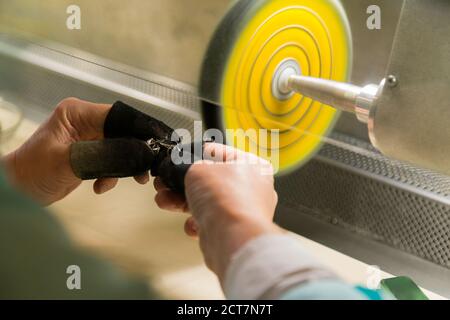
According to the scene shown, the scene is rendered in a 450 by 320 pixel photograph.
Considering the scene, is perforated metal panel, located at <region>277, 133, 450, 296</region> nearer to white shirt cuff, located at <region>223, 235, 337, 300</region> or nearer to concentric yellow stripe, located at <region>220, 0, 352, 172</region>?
concentric yellow stripe, located at <region>220, 0, 352, 172</region>

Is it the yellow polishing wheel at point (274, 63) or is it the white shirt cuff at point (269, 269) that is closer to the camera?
the white shirt cuff at point (269, 269)

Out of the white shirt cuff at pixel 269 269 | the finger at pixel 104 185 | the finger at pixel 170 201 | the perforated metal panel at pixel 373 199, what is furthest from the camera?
the perforated metal panel at pixel 373 199

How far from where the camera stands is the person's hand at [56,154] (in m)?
1.09

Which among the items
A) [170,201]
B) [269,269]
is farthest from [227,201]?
[170,201]

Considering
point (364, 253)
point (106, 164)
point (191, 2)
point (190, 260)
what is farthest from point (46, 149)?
point (364, 253)

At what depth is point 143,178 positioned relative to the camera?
1.08 metres

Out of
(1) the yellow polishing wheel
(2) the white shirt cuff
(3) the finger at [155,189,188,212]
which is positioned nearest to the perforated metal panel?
(1) the yellow polishing wheel

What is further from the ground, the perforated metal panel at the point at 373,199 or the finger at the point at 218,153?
the finger at the point at 218,153

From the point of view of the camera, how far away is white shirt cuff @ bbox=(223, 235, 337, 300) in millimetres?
612

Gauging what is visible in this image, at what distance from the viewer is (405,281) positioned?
3.36 ft

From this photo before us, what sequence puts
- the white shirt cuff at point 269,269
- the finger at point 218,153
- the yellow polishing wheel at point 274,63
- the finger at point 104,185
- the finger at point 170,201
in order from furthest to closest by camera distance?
the yellow polishing wheel at point 274,63 < the finger at point 104,185 < the finger at point 170,201 < the finger at point 218,153 < the white shirt cuff at point 269,269

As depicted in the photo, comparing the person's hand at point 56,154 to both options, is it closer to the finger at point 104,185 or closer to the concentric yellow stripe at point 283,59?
the finger at point 104,185

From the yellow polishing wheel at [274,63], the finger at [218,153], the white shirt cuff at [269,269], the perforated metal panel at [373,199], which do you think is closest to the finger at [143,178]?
the finger at [218,153]

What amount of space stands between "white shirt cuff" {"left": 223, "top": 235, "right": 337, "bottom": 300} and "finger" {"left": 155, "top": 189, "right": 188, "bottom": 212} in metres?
0.35
